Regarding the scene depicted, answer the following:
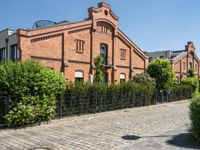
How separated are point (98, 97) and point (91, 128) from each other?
228 inches

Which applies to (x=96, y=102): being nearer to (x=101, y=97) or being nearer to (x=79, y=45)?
(x=101, y=97)

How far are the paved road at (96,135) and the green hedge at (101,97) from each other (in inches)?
57.1

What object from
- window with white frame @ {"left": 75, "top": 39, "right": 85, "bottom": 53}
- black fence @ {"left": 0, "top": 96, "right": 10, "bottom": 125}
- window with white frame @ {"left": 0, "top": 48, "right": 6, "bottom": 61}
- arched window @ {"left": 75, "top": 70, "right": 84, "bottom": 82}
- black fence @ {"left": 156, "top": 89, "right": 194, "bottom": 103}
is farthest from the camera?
window with white frame @ {"left": 75, "top": 39, "right": 85, "bottom": 53}

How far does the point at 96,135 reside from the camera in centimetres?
1110

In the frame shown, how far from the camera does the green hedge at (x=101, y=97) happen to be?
1619cm

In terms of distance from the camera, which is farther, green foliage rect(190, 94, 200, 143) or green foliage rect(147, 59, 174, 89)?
green foliage rect(147, 59, 174, 89)

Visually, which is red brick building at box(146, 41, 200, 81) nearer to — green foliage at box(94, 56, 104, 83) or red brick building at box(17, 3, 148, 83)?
red brick building at box(17, 3, 148, 83)

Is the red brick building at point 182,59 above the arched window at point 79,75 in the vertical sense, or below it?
above

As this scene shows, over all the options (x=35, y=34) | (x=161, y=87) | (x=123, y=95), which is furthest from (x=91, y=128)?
(x=161, y=87)

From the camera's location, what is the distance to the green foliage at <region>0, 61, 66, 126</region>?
12812 mm

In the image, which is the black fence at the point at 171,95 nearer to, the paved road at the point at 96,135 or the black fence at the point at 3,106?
the paved road at the point at 96,135

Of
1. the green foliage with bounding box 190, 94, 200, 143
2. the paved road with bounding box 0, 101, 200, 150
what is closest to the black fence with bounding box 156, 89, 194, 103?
the paved road with bounding box 0, 101, 200, 150

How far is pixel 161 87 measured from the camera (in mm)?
30453

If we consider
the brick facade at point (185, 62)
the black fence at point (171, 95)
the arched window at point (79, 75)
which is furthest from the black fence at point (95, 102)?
the brick facade at point (185, 62)
